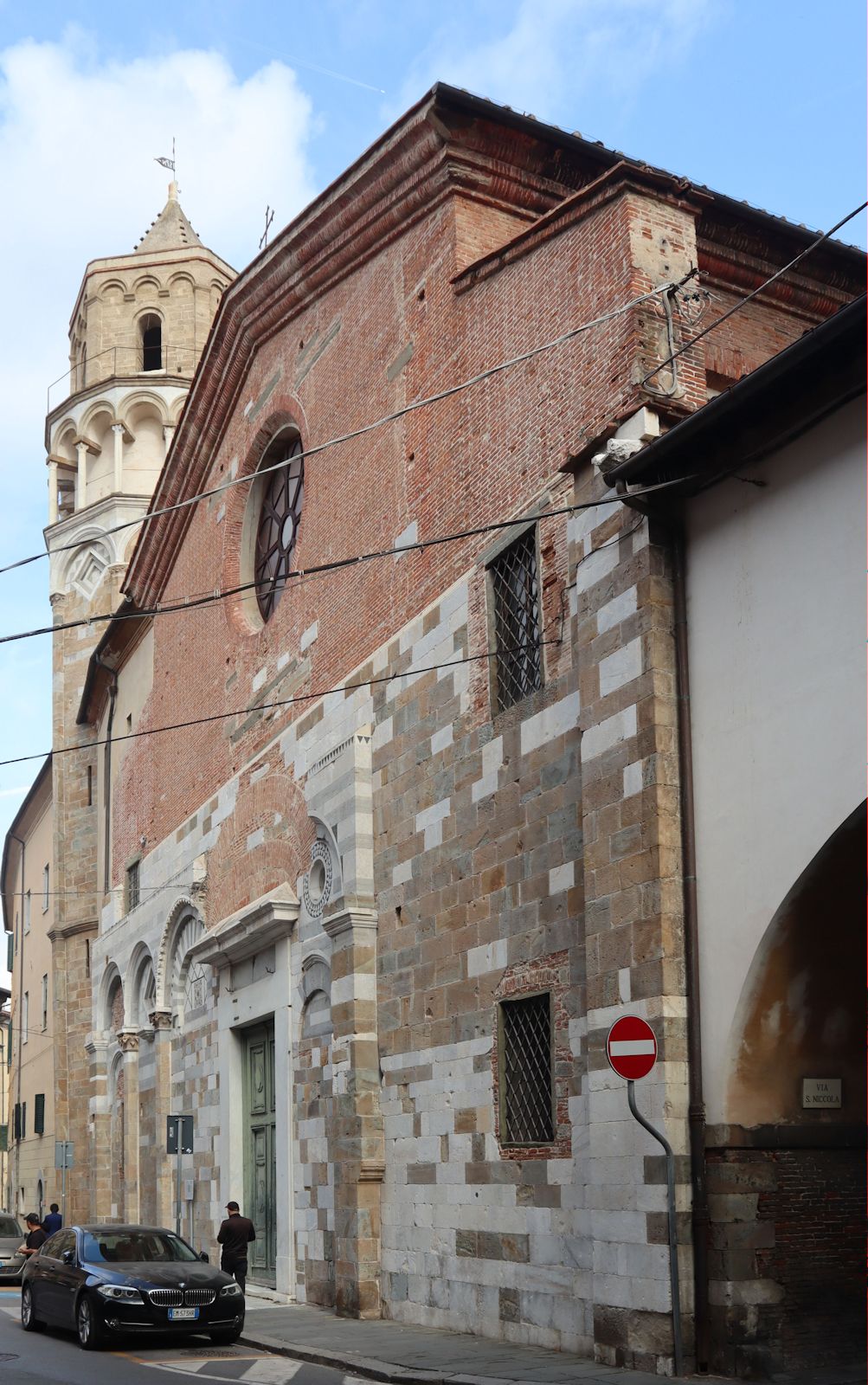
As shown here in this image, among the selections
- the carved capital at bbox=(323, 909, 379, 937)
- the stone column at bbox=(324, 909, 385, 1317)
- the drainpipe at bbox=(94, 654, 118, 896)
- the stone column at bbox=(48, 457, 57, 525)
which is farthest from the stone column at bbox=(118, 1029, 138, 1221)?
the stone column at bbox=(48, 457, 57, 525)

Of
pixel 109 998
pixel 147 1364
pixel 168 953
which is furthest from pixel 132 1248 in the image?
pixel 109 998

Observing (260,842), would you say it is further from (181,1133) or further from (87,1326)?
(87,1326)

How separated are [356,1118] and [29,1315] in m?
4.00

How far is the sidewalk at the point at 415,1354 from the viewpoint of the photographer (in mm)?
10727

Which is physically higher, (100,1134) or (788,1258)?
(788,1258)

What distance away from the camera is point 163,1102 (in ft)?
78.7

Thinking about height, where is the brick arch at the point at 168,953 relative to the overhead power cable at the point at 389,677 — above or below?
below

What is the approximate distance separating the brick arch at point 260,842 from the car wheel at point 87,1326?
5.66m

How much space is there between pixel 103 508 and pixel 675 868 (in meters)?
24.1

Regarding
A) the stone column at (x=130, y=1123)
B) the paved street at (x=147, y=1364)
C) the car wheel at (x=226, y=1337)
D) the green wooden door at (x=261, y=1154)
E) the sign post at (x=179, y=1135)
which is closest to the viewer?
the paved street at (x=147, y=1364)

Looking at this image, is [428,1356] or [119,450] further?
[119,450]

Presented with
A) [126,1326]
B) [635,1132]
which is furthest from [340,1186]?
[635,1132]

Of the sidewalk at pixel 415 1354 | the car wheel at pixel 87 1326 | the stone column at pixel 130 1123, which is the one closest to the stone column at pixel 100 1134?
the stone column at pixel 130 1123

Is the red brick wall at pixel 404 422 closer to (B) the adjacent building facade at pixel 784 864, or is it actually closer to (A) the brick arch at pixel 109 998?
(B) the adjacent building facade at pixel 784 864
